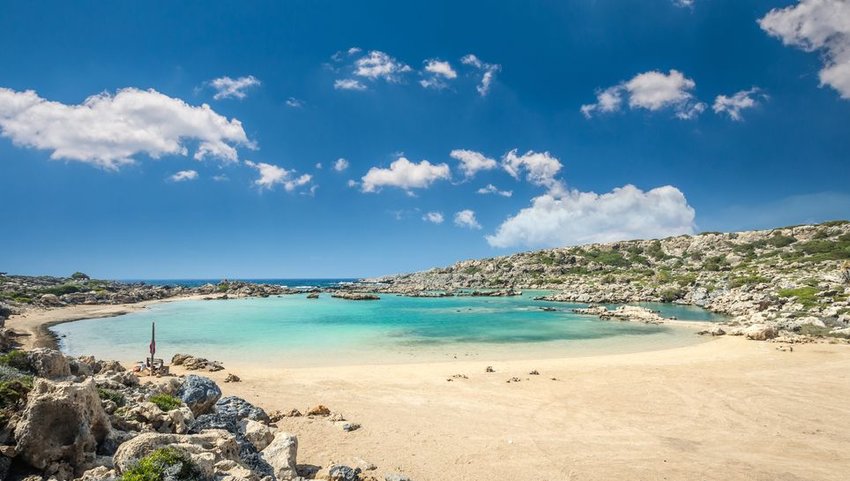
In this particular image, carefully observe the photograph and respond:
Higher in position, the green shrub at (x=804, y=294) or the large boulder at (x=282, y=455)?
the green shrub at (x=804, y=294)

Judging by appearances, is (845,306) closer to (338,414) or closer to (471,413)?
(471,413)

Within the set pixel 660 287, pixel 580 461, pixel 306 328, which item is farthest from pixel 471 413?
pixel 660 287

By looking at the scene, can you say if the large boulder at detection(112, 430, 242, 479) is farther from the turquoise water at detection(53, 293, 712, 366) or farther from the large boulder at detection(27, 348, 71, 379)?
the turquoise water at detection(53, 293, 712, 366)

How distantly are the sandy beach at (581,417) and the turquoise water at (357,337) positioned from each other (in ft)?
15.5

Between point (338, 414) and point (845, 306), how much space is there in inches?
1818

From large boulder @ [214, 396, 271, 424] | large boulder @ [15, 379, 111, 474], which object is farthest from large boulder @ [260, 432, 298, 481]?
large boulder @ [15, 379, 111, 474]

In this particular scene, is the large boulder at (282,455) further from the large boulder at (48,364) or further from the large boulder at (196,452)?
the large boulder at (48,364)

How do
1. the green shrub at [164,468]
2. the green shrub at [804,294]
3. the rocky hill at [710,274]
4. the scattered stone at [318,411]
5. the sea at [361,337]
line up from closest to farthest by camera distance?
1. the green shrub at [164,468]
2. the scattered stone at [318,411]
3. the sea at [361,337]
4. the green shrub at [804,294]
5. the rocky hill at [710,274]

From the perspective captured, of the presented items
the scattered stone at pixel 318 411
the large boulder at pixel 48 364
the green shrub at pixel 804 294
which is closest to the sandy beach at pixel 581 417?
the scattered stone at pixel 318 411

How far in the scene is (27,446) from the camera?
20.8 ft

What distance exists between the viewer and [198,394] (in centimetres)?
1149

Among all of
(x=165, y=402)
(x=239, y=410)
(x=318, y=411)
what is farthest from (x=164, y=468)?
(x=318, y=411)

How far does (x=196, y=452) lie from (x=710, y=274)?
9715 centimetres

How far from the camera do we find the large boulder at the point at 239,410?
38.7 ft
